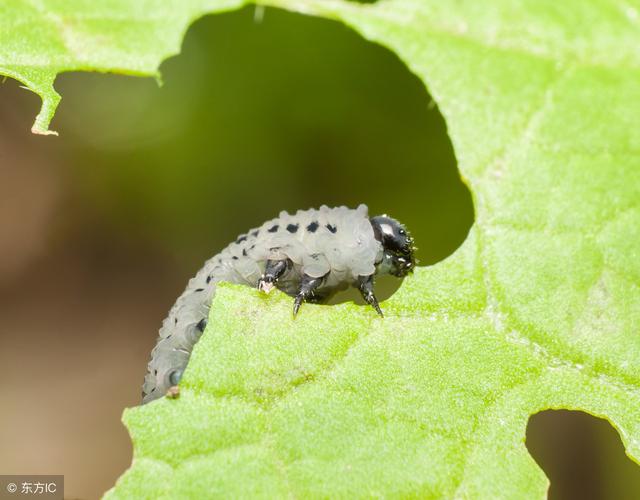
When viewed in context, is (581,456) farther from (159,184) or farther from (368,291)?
(159,184)

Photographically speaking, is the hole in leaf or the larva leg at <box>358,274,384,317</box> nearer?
the larva leg at <box>358,274,384,317</box>

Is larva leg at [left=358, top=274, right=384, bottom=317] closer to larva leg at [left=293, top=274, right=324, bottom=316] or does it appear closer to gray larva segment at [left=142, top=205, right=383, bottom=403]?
gray larva segment at [left=142, top=205, right=383, bottom=403]

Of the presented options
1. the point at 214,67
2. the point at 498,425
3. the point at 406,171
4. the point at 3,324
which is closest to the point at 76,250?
the point at 3,324

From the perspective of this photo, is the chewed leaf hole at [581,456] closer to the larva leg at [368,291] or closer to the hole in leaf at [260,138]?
the hole in leaf at [260,138]

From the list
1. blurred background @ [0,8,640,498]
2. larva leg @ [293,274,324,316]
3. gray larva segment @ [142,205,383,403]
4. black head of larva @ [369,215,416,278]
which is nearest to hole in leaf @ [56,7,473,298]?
blurred background @ [0,8,640,498]

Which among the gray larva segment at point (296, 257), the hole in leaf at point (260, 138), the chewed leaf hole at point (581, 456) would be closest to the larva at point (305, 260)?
the gray larva segment at point (296, 257)

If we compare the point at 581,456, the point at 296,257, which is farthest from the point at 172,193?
the point at 581,456

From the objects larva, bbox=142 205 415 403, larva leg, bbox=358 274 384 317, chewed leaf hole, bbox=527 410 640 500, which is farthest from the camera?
chewed leaf hole, bbox=527 410 640 500
